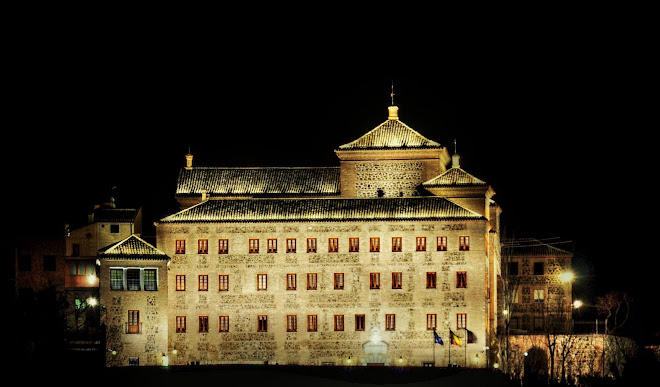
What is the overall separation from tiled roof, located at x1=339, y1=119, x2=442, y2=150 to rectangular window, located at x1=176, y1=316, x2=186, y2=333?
1293 cm

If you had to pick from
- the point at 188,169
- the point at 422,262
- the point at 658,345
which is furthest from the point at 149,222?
the point at 658,345

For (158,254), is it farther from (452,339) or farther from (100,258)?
(452,339)

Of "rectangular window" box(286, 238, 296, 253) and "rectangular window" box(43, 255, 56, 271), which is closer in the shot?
"rectangular window" box(286, 238, 296, 253)

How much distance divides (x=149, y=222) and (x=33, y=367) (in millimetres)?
29119

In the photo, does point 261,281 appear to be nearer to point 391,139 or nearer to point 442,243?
point 442,243

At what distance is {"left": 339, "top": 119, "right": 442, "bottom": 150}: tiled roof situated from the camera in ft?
257

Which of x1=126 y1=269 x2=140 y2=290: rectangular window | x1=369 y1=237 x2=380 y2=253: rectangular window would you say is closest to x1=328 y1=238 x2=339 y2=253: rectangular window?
x1=369 y1=237 x2=380 y2=253: rectangular window

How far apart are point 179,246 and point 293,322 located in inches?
264

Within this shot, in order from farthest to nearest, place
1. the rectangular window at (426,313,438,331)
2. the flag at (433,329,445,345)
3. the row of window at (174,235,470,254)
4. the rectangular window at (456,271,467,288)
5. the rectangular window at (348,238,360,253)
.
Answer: the rectangular window at (348,238,360,253) → the row of window at (174,235,470,254) → the rectangular window at (456,271,467,288) → the rectangular window at (426,313,438,331) → the flag at (433,329,445,345)

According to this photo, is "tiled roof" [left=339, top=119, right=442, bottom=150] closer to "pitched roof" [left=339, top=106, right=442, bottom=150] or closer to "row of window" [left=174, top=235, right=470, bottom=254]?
"pitched roof" [left=339, top=106, right=442, bottom=150]

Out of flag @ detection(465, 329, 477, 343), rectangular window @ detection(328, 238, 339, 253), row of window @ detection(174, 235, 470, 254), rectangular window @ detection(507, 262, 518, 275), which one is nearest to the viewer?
flag @ detection(465, 329, 477, 343)

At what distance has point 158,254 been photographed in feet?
236

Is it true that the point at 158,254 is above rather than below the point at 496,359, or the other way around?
above

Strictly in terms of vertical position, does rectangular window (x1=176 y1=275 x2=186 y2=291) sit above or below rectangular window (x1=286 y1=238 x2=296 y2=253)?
below
